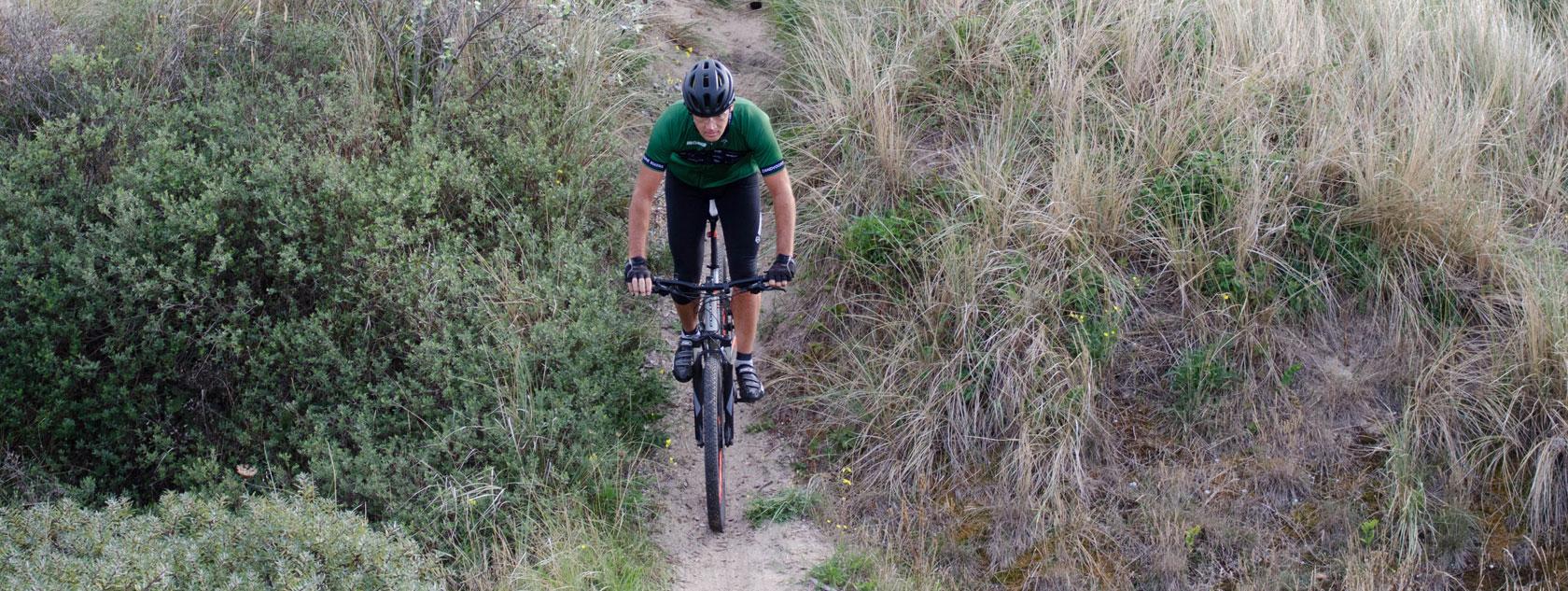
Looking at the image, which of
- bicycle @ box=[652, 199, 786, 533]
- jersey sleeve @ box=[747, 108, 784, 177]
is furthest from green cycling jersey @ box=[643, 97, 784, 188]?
bicycle @ box=[652, 199, 786, 533]

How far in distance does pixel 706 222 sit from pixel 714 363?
2.22 feet

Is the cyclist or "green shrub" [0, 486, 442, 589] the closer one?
Result: "green shrub" [0, 486, 442, 589]

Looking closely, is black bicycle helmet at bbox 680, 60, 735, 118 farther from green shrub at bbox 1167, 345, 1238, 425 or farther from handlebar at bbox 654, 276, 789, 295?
green shrub at bbox 1167, 345, 1238, 425

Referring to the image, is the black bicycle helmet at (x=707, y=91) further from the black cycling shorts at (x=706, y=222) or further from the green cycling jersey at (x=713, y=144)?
the black cycling shorts at (x=706, y=222)

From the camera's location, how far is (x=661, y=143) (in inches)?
181

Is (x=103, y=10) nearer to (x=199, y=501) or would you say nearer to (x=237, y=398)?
(x=237, y=398)

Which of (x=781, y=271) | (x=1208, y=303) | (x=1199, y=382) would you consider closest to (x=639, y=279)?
(x=781, y=271)

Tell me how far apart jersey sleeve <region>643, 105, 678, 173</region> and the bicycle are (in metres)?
0.39

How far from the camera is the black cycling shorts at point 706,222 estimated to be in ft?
16.1

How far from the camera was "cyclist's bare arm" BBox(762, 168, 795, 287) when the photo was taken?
4.64m

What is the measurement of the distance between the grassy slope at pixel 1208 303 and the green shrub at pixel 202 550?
2478 millimetres

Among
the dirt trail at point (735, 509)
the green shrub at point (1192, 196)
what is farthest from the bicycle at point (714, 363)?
the green shrub at point (1192, 196)

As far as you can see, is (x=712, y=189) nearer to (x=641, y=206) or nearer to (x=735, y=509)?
(x=641, y=206)

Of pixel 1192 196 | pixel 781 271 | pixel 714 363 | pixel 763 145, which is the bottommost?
pixel 714 363
